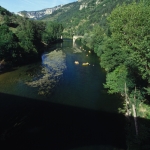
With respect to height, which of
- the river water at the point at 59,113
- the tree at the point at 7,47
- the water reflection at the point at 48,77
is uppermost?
the tree at the point at 7,47

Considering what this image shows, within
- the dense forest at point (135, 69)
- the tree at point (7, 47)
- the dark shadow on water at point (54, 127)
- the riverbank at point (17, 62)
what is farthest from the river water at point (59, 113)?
the tree at point (7, 47)

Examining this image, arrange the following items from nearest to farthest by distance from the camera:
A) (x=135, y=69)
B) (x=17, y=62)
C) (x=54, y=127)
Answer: (x=54, y=127)
(x=135, y=69)
(x=17, y=62)

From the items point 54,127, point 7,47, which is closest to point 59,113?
point 54,127

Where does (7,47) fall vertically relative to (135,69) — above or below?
below

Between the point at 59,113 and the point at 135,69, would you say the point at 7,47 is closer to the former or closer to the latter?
the point at 59,113

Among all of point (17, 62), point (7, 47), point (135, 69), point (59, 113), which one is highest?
point (135, 69)

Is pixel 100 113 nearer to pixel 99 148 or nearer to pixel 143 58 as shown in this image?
pixel 99 148

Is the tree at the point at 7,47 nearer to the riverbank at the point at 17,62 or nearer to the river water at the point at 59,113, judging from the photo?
the riverbank at the point at 17,62
